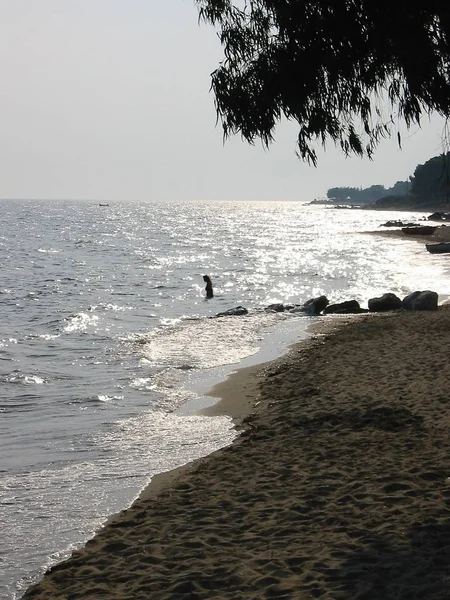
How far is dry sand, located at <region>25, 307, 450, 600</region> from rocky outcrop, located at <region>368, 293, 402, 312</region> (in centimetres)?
1618

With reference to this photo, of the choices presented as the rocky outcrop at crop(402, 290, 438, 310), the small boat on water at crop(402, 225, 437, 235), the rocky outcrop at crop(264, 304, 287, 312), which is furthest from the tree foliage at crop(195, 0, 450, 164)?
the small boat on water at crop(402, 225, 437, 235)

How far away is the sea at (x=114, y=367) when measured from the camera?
9.93 meters

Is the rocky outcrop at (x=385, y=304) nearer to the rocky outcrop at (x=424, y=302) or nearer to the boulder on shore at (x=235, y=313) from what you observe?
the rocky outcrop at (x=424, y=302)

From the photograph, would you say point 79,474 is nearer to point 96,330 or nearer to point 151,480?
point 151,480

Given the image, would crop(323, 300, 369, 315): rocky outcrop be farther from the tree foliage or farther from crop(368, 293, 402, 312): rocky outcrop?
the tree foliage

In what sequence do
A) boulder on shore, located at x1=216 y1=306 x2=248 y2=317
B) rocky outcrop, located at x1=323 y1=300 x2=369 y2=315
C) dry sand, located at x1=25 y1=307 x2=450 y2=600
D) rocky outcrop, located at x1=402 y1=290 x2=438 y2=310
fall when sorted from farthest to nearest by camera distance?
1. boulder on shore, located at x1=216 y1=306 x2=248 y2=317
2. rocky outcrop, located at x1=323 y1=300 x2=369 y2=315
3. rocky outcrop, located at x1=402 y1=290 x2=438 y2=310
4. dry sand, located at x1=25 y1=307 x2=450 y2=600

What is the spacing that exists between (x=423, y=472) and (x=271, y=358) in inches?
Result: 461

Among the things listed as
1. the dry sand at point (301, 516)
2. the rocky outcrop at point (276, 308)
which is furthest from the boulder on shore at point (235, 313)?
the dry sand at point (301, 516)

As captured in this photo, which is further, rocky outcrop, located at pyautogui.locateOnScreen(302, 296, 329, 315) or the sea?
rocky outcrop, located at pyautogui.locateOnScreen(302, 296, 329, 315)

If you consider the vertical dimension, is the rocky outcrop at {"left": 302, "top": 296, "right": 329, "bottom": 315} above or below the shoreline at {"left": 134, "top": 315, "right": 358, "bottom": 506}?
above

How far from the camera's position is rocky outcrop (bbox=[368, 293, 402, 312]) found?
30.8m

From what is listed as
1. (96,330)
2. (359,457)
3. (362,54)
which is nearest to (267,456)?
(359,457)

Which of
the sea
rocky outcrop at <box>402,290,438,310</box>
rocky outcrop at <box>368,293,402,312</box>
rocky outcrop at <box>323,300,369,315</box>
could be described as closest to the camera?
the sea

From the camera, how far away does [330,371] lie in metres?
17.2
